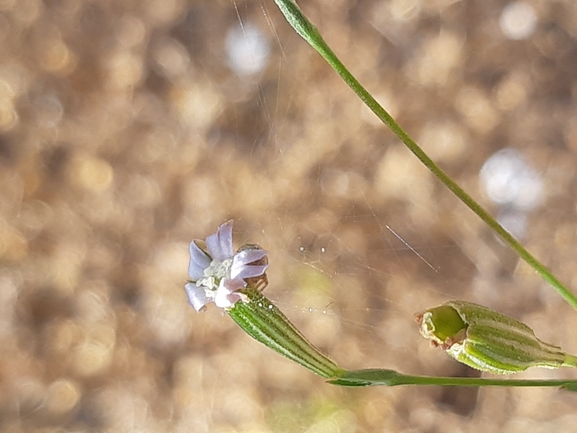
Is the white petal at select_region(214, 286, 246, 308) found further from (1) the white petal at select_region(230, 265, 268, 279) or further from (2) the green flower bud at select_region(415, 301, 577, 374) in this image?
(2) the green flower bud at select_region(415, 301, 577, 374)

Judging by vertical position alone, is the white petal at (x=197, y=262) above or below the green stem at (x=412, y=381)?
above

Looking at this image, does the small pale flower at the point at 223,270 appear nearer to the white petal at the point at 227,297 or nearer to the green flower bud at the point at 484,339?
the white petal at the point at 227,297

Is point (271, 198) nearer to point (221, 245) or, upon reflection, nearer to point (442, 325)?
point (221, 245)

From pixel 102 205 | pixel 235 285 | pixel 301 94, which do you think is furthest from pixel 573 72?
pixel 102 205

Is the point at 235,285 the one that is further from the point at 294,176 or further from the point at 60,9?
the point at 60,9

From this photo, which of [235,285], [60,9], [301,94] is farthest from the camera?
[60,9]

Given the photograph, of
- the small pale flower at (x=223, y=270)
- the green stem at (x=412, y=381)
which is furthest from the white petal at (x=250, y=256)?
the green stem at (x=412, y=381)
